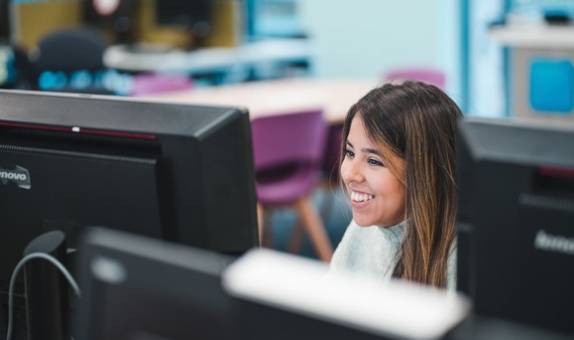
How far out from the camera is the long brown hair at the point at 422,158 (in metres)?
1.49

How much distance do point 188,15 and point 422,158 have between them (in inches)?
237

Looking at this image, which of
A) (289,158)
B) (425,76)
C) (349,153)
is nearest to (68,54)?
(425,76)

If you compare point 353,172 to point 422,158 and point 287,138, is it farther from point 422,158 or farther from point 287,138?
point 287,138

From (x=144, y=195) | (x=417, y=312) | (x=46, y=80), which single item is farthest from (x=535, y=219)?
(x=46, y=80)

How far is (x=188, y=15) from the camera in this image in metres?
7.34

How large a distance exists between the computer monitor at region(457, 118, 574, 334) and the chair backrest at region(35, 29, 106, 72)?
5.04 meters

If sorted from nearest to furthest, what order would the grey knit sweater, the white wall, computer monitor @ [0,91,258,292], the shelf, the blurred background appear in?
computer monitor @ [0,91,258,292] → the grey knit sweater → the shelf → the blurred background → the white wall

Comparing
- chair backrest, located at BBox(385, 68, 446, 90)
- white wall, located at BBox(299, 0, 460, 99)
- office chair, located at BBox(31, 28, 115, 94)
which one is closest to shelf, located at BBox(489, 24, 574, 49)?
white wall, located at BBox(299, 0, 460, 99)

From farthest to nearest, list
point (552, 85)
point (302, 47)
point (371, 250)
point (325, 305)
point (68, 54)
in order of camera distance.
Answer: point (302, 47) < point (68, 54) < point (552, 85) < point (371, 250) < point (325, 305)

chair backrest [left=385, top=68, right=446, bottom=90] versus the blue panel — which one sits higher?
chair backrest [left=385, top=68, right=446, bottom=90]

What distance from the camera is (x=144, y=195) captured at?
1.12 m

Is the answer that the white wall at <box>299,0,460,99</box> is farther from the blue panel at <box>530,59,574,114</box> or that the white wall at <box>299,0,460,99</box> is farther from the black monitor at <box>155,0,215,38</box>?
the black monitor at <box>155,0,215,38</box>

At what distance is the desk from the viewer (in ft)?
21.9

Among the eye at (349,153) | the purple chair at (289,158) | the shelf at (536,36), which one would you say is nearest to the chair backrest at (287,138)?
the purple chair at (289,158)
